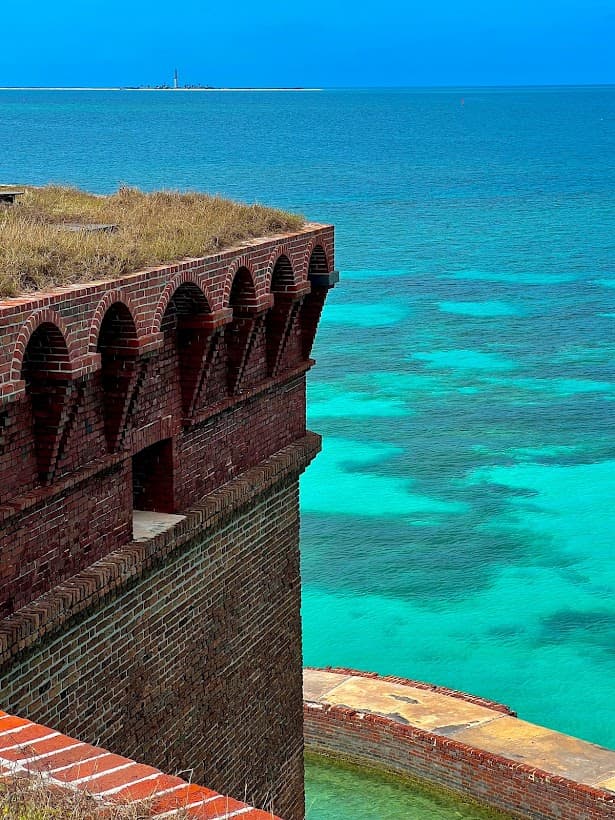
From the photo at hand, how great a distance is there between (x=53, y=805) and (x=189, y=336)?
6.40 m

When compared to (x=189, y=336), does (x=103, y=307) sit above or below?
above

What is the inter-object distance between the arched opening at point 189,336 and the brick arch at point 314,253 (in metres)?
2.05

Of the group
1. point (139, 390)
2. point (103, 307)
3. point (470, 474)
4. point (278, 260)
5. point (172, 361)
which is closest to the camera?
point (103, 307)

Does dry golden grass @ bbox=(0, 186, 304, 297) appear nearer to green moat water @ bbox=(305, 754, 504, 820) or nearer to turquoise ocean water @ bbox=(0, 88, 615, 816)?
green moat water @ bbox=(305, 754, 504, 820)

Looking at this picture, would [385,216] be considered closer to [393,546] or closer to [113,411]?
[393,546]

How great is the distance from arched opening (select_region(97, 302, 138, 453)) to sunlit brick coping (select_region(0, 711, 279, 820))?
13.7 ft

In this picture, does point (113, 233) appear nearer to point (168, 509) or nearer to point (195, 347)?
point (195, 347)

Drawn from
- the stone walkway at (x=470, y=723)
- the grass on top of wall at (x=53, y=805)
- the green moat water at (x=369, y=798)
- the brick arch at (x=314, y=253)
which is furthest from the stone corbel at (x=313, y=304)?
the grass on top of wall at (x=53, y=805)

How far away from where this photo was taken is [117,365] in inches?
440

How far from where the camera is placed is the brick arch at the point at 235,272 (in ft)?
41.0

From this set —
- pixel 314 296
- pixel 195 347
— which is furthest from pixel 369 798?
pixel 195 347

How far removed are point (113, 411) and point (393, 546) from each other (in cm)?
2476

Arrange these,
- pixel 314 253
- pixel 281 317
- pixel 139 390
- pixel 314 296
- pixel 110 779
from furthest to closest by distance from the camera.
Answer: pixel 314 296, pixel 314 253, pixel 281 317, pixel 139 390, pixel 110 779

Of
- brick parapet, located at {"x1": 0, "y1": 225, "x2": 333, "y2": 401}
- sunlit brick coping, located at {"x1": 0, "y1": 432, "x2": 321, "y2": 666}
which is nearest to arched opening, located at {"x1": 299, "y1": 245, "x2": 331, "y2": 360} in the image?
brick parapet, located at {"x1": 0, "y1": 225, "x2": 333, "y2": 401}
